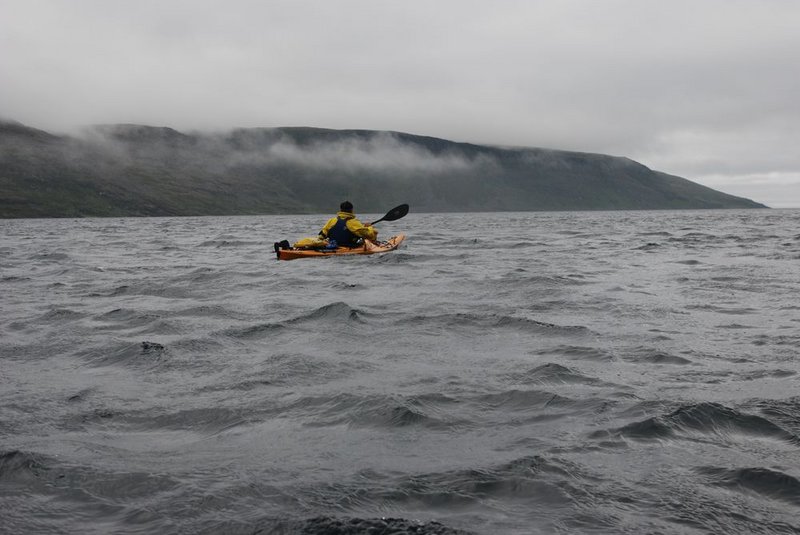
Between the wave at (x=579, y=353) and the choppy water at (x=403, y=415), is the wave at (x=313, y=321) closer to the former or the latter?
the choppy water at (x=403, y=415)

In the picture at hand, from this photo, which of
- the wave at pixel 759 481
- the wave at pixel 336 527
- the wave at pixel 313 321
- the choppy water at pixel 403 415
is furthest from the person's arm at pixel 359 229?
the wave at pixel 336 527

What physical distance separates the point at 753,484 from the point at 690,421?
1.34 meters

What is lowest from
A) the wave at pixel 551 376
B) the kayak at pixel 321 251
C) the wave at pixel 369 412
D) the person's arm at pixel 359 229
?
the kayak at pixel 321 251

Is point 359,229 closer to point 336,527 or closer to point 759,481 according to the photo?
point 759,481

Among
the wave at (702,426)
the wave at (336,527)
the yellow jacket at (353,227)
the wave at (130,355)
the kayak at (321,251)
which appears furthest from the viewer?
the yellow jacket at (353,227)

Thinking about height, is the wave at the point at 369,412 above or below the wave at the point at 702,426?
below

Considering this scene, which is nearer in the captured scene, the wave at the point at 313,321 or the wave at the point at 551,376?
the wave at the point at 551,376

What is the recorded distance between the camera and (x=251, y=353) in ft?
30.8

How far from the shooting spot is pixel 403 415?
6574mm

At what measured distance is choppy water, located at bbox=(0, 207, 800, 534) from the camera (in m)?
4.55

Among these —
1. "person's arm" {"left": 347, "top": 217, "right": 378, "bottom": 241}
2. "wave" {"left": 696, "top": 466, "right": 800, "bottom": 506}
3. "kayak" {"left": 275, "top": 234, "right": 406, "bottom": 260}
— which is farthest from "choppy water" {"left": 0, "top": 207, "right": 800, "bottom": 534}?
"person's arm" {"left": 347, "top": 217, "right": 378, "bottom": 241}

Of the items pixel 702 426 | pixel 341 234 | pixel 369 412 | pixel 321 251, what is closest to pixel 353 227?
pixel 341 234

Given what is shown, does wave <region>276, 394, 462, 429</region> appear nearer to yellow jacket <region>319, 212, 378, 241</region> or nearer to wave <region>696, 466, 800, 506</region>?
wave <region>696, 466, 800, 506</region>

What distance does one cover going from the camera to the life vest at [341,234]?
23.2 m
